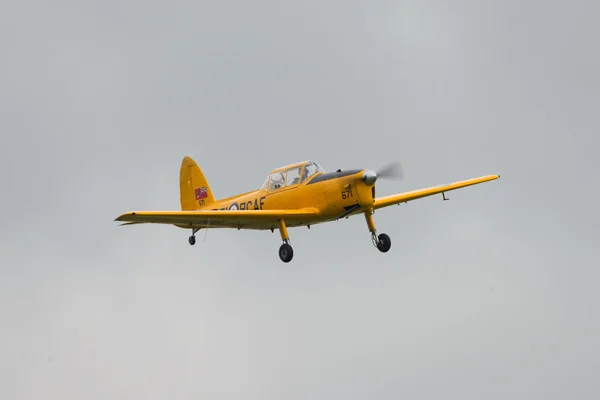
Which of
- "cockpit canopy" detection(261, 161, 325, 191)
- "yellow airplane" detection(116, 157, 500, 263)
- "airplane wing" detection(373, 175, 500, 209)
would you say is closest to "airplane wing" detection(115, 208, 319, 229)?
"yellow airplane" detection(116, 157, 500, 263)

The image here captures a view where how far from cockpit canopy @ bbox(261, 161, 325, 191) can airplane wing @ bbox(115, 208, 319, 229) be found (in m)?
1.03

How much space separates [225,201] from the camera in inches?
1321

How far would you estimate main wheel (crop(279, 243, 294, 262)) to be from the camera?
29.1 metres

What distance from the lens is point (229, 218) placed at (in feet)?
96.7

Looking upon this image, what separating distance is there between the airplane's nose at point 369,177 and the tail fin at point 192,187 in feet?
27.2

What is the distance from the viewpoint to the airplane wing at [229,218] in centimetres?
2819

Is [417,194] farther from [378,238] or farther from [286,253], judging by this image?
[286,253]

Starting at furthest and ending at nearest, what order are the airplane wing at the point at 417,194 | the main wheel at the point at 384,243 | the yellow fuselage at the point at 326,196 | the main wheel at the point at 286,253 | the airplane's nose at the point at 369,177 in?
the airplane wing at the point at 417,194
the main wheel at the point at 384,243
the yellow fuselage at the point at 326,196
the airplane's nose at the point at 369,177
the main wheel at the point at 286,253

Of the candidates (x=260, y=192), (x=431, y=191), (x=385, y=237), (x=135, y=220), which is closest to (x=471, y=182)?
(x=431, y=191)

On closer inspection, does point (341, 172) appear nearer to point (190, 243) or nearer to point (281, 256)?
point (281, 256)

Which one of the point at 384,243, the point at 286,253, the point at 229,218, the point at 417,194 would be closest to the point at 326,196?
the point at 286,253

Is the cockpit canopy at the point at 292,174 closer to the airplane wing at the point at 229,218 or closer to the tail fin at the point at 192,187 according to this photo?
the airplane wing at the point at 229,218

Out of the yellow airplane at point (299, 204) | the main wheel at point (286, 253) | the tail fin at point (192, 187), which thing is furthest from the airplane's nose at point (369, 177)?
the tail fin at point (192, 187)

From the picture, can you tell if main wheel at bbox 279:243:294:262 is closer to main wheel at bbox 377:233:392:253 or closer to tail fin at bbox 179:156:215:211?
main wheel at bbox 377:233:392:253
